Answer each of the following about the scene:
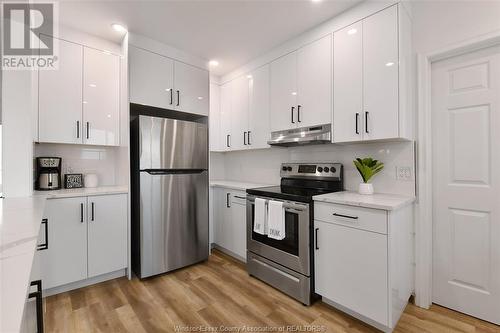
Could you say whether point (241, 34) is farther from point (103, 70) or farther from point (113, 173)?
point (113, 173)

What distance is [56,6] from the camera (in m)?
2.09

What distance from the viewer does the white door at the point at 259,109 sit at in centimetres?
290

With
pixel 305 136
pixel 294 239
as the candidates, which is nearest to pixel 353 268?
pixel 294 239

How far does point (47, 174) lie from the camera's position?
2.42 metres

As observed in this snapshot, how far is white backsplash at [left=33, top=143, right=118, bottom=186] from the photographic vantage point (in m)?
2.58

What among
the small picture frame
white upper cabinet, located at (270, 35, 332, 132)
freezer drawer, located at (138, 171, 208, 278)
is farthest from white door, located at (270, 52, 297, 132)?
the small picture frame

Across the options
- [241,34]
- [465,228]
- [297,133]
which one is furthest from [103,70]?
[465,228]

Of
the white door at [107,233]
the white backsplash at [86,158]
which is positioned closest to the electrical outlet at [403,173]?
the white door at [107,233]

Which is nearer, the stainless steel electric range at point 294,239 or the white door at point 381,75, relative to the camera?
the white door at point 381,75

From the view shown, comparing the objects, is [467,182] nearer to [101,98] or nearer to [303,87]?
[303,87]

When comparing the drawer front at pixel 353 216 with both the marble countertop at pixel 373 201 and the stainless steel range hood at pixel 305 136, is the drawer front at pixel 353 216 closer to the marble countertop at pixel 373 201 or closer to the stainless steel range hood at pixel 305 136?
the marble countertop at pixel 373 201

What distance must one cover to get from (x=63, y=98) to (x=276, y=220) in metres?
2.46

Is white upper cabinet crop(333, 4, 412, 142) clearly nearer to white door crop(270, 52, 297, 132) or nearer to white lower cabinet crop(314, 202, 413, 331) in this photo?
white door crop(270, 52, 297, 132)

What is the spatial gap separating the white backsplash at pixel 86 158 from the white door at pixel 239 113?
1.55 m
